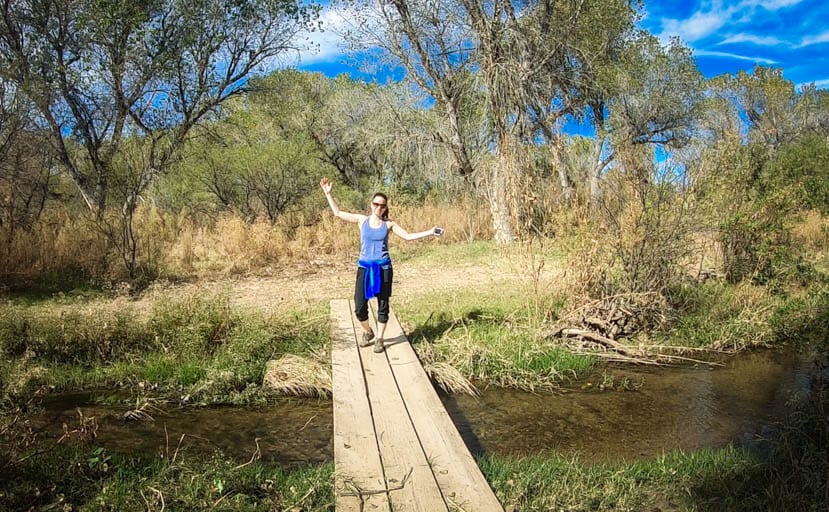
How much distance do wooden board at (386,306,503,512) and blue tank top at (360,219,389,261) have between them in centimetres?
112

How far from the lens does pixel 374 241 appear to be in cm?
636

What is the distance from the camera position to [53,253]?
10.9 metres

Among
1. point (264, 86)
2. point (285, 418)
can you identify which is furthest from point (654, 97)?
point (285, 418)

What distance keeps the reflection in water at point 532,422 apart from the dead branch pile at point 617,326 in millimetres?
687

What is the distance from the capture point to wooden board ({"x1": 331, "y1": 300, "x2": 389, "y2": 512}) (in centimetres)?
357

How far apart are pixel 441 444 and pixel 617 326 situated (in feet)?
14.8

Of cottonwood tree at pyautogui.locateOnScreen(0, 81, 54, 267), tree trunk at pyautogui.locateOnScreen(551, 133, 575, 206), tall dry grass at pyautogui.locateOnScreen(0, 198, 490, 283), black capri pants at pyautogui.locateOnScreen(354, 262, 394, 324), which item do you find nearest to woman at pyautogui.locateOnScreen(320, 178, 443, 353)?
black capri pants at pyautogui.locateOnScreen(354, 262, 394, 324)

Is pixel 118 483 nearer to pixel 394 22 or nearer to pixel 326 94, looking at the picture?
pixel 394 22

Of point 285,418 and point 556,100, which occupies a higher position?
point 556,100

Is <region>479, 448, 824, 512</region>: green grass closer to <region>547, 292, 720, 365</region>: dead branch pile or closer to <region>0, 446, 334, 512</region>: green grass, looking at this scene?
<region>0, 446, 334, 512</region>: green grass

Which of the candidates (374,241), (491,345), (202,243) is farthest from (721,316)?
(202,243)

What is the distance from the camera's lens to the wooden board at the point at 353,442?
11.7 ft

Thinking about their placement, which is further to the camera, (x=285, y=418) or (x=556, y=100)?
(x=556, y=100)

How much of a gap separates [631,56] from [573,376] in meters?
20.1
